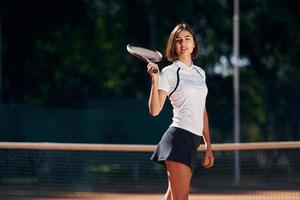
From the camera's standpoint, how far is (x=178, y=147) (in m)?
5.99

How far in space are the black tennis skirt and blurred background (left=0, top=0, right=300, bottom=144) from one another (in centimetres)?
1068

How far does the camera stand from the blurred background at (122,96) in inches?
535

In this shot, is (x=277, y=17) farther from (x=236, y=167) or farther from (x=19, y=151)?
(x=19, y=151)

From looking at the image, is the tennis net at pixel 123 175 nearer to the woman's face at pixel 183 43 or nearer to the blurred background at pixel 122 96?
the blurred background at pixel 122 96

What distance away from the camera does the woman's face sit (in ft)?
19.9

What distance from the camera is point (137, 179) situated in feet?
46.5

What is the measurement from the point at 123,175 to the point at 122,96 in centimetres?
960

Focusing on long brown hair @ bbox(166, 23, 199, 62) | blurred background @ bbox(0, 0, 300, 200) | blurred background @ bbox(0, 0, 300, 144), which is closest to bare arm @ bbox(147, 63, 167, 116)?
long brown hair @ bbox(166, 23, 199, 62)

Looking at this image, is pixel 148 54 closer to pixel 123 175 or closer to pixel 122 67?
pixel 123 175

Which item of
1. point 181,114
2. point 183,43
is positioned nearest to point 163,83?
point 181,114

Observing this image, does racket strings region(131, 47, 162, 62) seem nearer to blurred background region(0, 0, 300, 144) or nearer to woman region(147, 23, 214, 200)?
woman region(147, 23, 214, 200)

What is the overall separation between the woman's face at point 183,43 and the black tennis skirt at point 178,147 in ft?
1.90

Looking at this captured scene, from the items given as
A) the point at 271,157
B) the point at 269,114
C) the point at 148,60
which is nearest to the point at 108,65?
the point at 269,114

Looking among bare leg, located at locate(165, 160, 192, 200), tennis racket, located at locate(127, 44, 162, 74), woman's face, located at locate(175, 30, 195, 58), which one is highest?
woman's face, located at locate(175, 30, 195, 58)
